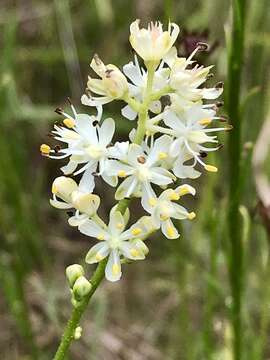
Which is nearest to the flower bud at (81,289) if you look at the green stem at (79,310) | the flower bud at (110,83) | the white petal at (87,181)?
the green stem at (79,310)

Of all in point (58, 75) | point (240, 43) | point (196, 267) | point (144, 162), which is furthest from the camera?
point (58, 75)

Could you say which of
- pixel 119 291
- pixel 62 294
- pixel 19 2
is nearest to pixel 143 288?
pixel 119 291

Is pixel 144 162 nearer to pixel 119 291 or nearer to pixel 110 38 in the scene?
pixel 119 291

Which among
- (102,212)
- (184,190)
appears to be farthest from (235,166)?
(102,212)

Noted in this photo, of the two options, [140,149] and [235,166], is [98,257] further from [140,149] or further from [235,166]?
[235,166]

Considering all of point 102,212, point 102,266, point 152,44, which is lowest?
point 102,212

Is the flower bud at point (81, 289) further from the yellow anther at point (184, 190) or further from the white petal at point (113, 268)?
the yellow anther at point (184, 190)

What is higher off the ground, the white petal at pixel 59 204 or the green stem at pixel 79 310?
the white petal at pixel 59 204
